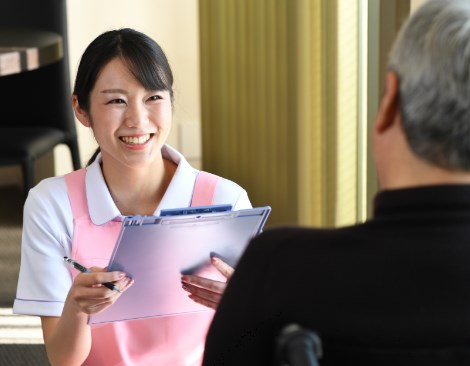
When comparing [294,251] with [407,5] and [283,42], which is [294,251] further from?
[283,42]

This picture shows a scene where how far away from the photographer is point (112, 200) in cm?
171

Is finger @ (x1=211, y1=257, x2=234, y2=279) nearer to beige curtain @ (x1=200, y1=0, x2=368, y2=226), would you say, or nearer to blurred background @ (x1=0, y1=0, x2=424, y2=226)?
blurred background @ (x1=0, y1=0, x2=424, y2=226)

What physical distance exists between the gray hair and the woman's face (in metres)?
0.88

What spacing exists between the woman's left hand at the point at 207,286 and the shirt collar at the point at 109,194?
22 cm

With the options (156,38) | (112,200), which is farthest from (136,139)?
(156,38)

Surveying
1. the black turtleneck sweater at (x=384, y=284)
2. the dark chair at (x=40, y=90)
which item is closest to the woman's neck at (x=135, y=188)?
the black turtleneck sweater at (x=384, y=284)

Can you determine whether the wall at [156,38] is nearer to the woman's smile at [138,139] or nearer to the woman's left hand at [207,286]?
the woman's smile at [138,139]

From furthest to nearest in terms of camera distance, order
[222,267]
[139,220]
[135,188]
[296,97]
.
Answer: [296,97]
[135,188]
[222,267]
[139,220]

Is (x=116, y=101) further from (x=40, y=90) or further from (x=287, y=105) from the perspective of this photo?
(x=40, y=90)

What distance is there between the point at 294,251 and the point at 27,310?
0.88m

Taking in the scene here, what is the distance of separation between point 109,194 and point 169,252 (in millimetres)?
290

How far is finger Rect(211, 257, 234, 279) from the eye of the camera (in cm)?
147

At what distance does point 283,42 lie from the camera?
3.21 meters

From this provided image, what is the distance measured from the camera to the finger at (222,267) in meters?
1.47
